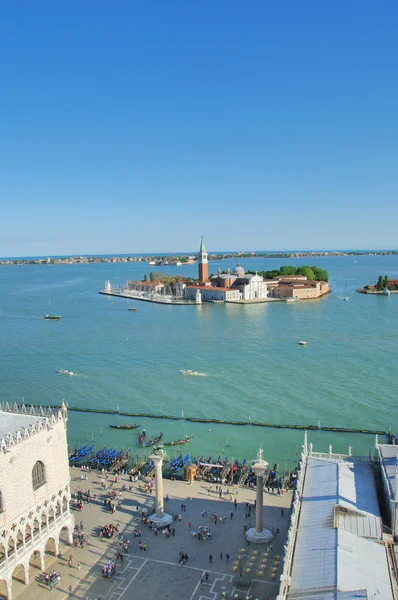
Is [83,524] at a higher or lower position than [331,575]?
lower

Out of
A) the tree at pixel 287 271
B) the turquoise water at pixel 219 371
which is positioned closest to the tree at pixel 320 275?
the tree at pixel 287 271

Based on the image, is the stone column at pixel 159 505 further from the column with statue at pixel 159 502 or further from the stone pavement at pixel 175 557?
the stone pavement at pixel 175 557

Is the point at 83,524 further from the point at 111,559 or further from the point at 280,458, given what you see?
the point at 280,458

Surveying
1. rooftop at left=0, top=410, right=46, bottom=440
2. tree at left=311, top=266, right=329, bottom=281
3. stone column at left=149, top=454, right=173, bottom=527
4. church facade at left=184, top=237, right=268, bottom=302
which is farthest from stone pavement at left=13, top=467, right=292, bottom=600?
tree at left=311, top=266, right=329, bottom=281

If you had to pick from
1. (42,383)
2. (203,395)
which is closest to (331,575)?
(203,395)

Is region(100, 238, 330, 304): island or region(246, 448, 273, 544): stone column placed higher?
region(100, 238, 330, 304): island

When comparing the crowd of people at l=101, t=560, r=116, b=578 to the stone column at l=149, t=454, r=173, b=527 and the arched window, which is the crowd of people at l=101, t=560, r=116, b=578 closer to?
the stone column at l=149, t=454, r=173, b=527

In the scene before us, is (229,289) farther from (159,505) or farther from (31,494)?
(31,494)
